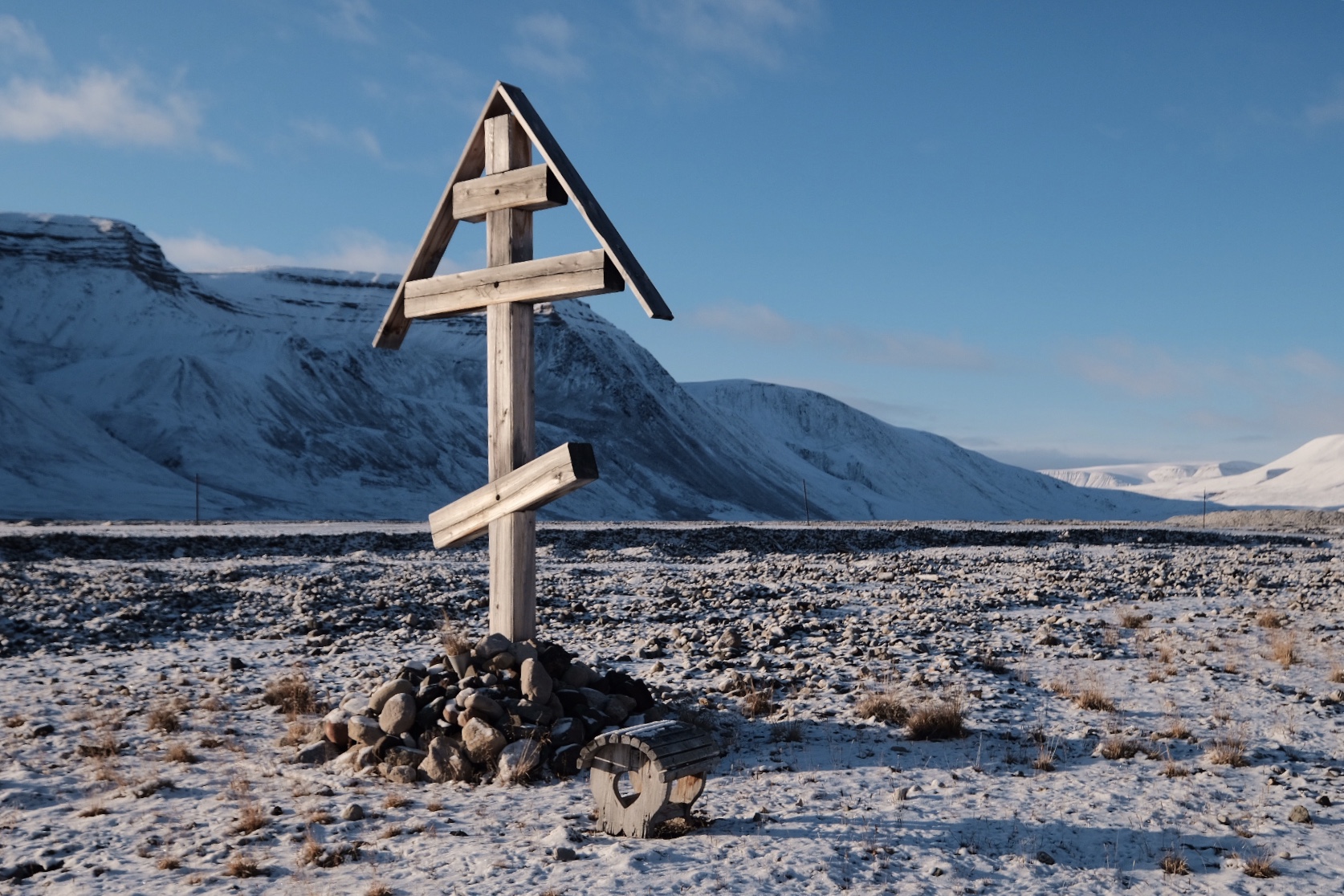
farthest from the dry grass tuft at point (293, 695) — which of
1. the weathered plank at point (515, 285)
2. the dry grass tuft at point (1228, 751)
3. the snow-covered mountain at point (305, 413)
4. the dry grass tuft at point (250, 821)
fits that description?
the snow-covered mountain at point (305, 413)

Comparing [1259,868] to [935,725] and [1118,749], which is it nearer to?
[1118,749]

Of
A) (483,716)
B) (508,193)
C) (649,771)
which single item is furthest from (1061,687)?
(508,193)

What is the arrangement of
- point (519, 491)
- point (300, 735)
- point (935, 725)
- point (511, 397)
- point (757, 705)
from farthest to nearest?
point (757, 705), point (300, 735), point (935, 725), point (511, 397), point (519, 491)

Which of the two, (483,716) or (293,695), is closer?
(483,716)

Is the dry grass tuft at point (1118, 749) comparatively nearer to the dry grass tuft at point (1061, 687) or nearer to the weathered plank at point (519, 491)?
the dry grass tuft at point (1061, 687)

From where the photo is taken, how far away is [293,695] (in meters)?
10.6

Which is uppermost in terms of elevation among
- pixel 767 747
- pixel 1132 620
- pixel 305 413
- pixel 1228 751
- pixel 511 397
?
pixel 305 413

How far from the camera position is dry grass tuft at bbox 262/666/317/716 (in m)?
10.4

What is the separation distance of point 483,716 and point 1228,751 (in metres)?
6.25

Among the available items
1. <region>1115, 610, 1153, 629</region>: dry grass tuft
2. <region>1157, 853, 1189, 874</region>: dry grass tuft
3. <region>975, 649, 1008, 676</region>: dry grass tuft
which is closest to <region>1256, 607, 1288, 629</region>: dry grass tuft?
<region>1115, 610, 1153, 629</region>: dry grass tuft

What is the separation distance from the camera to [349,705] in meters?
8.98

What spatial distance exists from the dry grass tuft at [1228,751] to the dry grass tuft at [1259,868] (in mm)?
2091

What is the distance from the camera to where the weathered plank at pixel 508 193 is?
8.66 metres

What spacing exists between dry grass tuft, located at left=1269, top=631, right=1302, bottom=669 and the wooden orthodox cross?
953 cm
